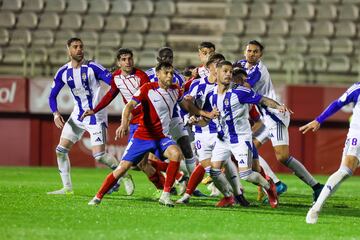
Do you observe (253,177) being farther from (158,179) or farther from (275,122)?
(158,179)

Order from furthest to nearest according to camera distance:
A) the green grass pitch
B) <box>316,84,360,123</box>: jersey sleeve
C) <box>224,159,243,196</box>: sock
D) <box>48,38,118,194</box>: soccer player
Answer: <box>48,38,118,194</box>: soccer player
<box>224,159,243,196</box>: sock
<box>316,84,360,123</box>: jersey sleeve
the green grass pitch

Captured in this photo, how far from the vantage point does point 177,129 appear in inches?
565

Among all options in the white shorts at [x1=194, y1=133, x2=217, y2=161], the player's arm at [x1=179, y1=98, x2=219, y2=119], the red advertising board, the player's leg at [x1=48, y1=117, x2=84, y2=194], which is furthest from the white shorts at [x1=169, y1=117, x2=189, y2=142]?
the red advertising board

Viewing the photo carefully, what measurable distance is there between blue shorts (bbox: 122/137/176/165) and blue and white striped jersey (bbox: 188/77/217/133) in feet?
2.44

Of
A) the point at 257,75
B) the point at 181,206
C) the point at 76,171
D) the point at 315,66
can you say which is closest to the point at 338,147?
the point at 315,66

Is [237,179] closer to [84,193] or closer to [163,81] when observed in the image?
[163,81]

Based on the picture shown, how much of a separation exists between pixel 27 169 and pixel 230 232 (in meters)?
13.4

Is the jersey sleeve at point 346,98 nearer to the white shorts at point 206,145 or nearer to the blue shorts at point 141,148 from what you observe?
the blue shorts at point 141,148

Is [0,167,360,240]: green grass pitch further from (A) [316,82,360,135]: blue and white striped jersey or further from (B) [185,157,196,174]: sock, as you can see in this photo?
(A) [316,82,360,135]: blue and white striped jersey

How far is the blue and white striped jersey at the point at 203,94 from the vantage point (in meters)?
13.0

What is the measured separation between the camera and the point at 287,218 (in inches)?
460

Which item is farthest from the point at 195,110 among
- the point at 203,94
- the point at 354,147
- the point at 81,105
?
the point at 81,105

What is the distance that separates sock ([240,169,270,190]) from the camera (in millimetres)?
12594

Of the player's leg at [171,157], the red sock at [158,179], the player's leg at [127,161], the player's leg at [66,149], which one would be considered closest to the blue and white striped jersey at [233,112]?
the player's leg at [171,157]
